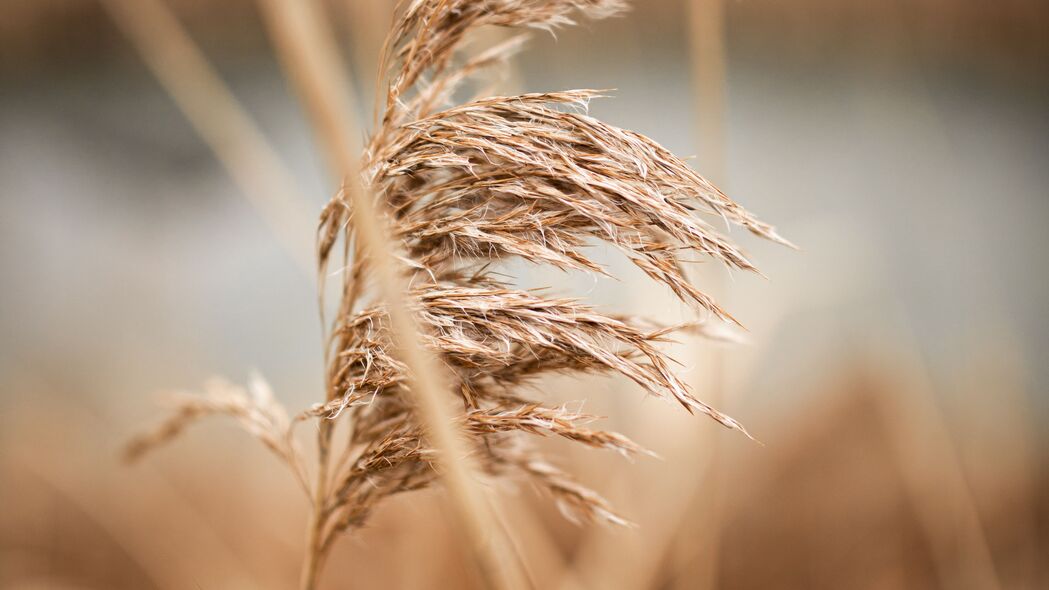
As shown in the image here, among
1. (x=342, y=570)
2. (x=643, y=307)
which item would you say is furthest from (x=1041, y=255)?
(x=342, y=570)

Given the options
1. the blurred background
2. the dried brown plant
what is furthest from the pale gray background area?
the dried brown plant

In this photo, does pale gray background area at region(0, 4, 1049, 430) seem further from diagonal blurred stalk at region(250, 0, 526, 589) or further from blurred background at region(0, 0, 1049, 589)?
diagonal blurred stalk at region(250, 0, 526, 589)

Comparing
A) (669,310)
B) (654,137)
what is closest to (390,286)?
(669,310)

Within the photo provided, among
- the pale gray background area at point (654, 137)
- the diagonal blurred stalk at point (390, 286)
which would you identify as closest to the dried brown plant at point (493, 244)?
the diagonal blurred stalk at point (390, 286)

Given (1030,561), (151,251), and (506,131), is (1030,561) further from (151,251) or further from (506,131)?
(151,251)

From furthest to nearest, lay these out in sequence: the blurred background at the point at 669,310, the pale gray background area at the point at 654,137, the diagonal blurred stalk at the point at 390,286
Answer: the pale gray background area at the point at 654,137
the blurred background at the point at 669,310
the diagonal blurred stalk at the point at 390,286

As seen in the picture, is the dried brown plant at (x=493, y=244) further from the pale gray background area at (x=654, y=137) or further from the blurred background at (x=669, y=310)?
the pale gray background area at (x=654, y=137)

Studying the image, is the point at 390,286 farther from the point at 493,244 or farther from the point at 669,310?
the point at 669,310
